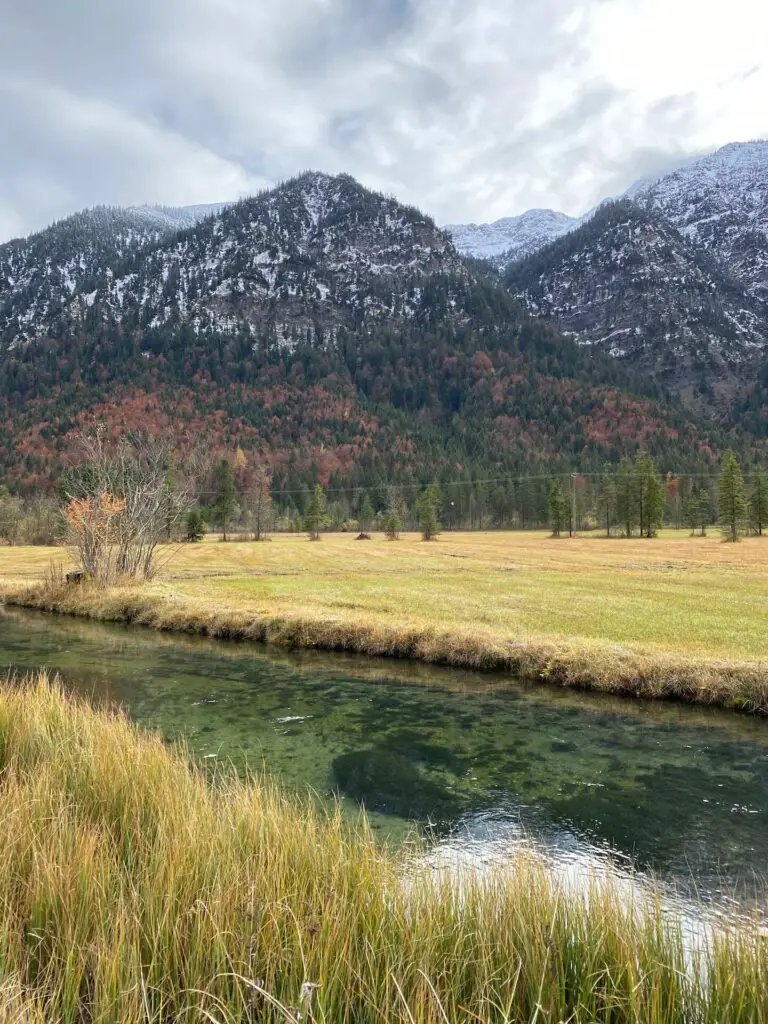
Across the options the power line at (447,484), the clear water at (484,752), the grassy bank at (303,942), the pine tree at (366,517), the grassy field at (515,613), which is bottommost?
the clear water at (484,752)

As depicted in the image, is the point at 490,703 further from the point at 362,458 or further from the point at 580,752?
the point at 362,458

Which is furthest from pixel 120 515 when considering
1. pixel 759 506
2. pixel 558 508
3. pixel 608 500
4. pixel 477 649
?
pixel 759 506

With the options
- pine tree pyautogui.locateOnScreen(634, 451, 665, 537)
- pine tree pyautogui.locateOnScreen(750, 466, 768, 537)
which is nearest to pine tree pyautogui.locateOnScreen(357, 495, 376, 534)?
pine tree pyautogui.locateOnScreen(634, 451, 665, 537)

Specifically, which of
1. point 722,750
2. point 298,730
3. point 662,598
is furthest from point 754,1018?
point 662,598

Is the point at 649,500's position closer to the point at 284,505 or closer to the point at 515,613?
the point at 515,613

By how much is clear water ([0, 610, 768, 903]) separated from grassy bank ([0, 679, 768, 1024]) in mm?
3293

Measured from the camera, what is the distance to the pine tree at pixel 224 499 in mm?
87125

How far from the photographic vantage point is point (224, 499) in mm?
87938

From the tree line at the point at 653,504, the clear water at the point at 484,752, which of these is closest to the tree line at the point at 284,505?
the tree line at the point at 653,504

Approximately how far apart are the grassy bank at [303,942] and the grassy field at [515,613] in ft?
40.4

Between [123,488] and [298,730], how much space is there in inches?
1082

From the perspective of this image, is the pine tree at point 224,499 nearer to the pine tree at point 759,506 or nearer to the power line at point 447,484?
the power line at point 447,484

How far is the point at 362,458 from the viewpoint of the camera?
16962 centimetres

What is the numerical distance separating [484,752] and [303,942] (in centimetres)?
843
